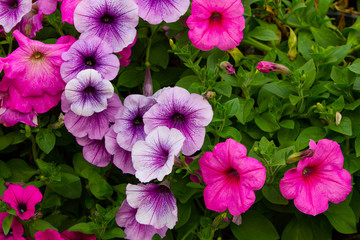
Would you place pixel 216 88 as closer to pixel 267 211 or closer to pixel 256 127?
pixel 256 127

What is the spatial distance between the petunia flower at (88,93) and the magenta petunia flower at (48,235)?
1.22ft

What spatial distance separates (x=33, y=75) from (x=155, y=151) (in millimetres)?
457

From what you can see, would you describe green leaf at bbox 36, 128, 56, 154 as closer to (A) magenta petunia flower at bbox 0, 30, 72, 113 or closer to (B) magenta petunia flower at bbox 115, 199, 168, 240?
(A) magenta petunia flower at bbox 0, 30, 72, 113

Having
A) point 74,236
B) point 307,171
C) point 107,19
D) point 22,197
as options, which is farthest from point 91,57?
point 307,171

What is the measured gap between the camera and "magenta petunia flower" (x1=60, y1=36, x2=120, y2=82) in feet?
4.42

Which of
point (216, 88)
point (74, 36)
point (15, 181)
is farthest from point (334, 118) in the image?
point (15, 181)

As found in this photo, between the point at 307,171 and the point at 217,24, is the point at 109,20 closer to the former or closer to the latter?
the point at 217,24

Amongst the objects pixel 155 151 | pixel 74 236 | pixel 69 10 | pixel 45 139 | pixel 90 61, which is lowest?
pixel 74 236

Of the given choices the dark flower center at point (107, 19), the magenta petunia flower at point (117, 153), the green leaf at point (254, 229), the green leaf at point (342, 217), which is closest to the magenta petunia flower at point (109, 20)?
the dark flower center at point (107, 19)

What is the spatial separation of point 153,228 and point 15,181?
515 millimetres

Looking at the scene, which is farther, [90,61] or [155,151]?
[90,61]

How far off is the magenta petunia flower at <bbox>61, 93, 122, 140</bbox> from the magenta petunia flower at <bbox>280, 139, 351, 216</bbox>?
0.55 meters

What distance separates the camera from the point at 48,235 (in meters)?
1.40

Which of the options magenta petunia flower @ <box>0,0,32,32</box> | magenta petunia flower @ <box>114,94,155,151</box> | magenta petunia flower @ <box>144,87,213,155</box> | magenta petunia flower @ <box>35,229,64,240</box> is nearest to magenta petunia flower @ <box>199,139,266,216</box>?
magenta petunia flower @ <box>144,87,213,155</box>
